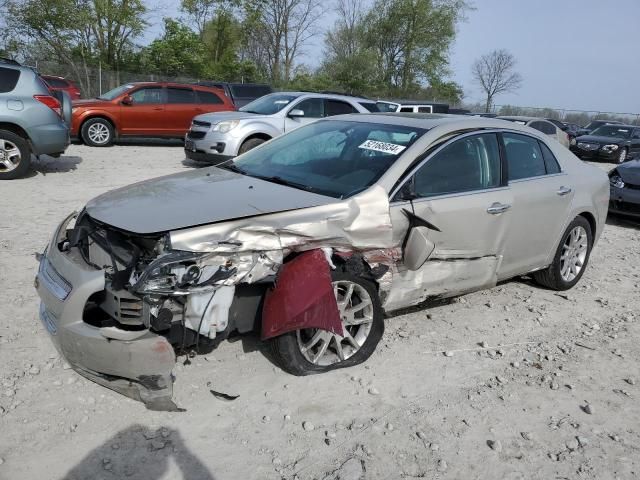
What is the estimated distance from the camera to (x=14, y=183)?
8477mm

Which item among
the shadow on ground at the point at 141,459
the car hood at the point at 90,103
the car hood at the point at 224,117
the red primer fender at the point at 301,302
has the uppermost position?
the car hood at the point at 90,103

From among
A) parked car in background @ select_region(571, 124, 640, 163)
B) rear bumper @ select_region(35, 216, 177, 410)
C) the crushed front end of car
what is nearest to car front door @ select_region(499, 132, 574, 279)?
the crushed front end of car

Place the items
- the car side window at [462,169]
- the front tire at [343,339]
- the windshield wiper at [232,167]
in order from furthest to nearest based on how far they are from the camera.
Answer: the windshield wiper at [232,167]
the car side window at [462,169]
the front tire at [343,339]

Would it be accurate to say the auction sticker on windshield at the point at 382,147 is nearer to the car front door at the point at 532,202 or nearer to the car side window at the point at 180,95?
the car front door at the point at 532,202

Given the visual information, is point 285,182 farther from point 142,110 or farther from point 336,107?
point 142,110

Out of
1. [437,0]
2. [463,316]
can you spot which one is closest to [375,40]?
[437,0]

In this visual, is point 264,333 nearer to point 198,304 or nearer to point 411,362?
point 198,304

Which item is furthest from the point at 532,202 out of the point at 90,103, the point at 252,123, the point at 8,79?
the point at 90,103

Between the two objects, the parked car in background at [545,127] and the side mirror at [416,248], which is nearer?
the side mirror at [416,248]

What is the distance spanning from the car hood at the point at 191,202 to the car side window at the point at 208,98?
11.4 metres

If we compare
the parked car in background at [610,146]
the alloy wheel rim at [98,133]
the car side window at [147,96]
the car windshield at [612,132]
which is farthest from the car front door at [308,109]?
the car windshield at [612,132]

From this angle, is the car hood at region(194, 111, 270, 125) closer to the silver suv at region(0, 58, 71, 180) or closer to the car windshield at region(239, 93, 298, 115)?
the car windshield at region(239, 93, 298, 115)

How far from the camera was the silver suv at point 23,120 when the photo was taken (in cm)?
854

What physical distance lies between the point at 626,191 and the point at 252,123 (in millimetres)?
6624
